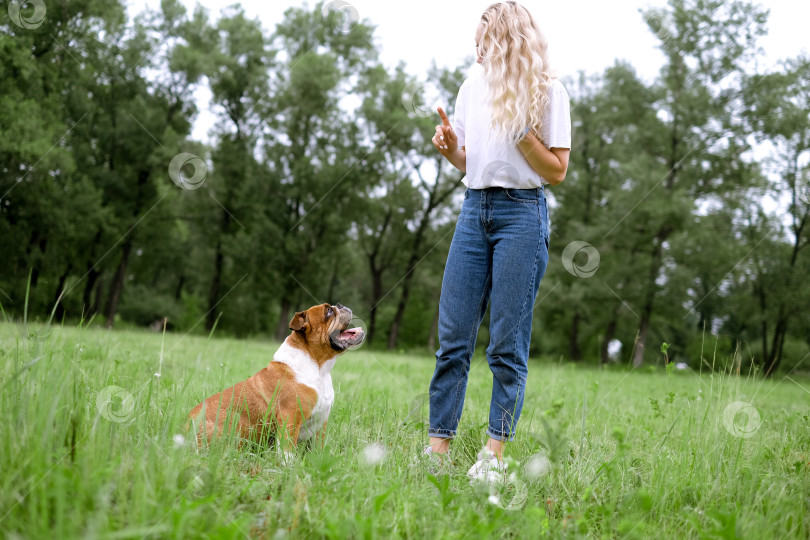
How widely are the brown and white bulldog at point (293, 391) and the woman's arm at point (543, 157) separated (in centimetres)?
154

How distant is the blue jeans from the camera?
297cm

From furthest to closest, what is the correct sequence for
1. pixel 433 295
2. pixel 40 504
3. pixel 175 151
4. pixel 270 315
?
pixel 270 315
pixel 433 295
pixel 175 151
pixel 40 504

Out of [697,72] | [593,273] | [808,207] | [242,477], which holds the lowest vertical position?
[242,477]

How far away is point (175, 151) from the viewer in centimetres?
2155

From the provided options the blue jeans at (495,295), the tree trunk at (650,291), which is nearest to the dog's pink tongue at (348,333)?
the blue jeans at (495,295)

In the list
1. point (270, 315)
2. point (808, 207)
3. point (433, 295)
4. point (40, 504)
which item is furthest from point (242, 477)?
point (270, 315)

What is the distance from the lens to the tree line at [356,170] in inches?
760

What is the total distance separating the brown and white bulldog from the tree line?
13614 millimetres

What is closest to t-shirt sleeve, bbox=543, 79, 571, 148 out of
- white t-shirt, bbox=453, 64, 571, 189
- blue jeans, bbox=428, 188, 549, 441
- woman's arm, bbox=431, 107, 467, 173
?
white t-shirt, bbox=453, 64, 571, 189

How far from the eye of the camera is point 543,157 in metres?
2.90

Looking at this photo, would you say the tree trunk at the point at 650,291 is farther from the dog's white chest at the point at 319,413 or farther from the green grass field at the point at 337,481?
the dog's white chest at the point at 319,413

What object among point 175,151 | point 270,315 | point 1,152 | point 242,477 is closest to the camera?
point 242,477

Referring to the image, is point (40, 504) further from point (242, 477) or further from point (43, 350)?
point (43, 350)

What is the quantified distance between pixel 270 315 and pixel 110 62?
1821 centimetres
